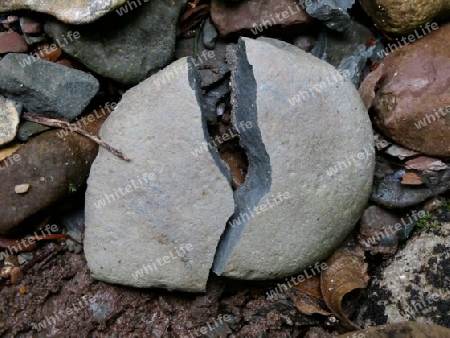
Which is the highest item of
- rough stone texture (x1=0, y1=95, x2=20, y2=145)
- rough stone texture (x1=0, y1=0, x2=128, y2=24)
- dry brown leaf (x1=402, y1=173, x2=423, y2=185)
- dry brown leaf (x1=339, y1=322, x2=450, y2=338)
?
rough stone texture (x1=0, y1=0, x2=128, y2=24)

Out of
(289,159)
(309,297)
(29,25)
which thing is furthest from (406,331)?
(29,25)

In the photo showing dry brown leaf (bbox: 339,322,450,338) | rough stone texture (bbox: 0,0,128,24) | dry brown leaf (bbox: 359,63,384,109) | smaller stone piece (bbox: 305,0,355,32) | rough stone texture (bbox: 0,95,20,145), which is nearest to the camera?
dry brown leaf (bbox: 339,322,450,338)

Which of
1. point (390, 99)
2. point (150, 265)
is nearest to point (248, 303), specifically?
point (150, 265)

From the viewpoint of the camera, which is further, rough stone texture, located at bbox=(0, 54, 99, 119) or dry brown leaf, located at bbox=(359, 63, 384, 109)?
dry brown leaf, located at bbox=(359, 63, 384, 109)

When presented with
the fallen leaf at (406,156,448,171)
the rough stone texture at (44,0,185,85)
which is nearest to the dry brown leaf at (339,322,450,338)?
the fallen leaf at (406,156,448,171)

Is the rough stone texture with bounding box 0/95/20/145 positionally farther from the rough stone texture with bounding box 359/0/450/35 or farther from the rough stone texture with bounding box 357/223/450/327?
the rough stone texture with bounding box 357/223/450/327

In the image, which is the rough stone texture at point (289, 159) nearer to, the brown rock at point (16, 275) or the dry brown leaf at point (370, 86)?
the dry brown leaf at point (370, 86)

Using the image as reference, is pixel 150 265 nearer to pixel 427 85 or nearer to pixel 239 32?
pixel 239 32

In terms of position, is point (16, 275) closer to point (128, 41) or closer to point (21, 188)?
point (21, 188)
